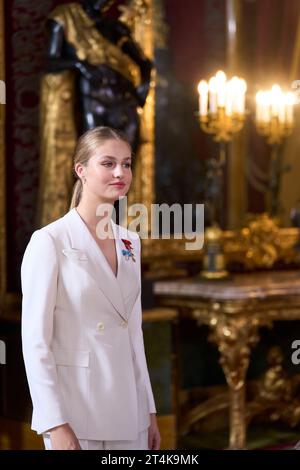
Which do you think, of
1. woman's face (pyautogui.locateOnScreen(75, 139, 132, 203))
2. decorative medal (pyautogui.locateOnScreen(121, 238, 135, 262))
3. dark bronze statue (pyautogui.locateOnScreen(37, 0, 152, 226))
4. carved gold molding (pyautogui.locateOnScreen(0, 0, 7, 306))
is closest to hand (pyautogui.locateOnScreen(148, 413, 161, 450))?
decorative medal (pyautogui.locateOnScreen(121, 238, 135, 262))

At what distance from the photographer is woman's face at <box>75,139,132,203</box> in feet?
7.00

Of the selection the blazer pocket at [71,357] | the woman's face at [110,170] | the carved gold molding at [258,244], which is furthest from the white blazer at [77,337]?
the carved gold molding at [258,244]

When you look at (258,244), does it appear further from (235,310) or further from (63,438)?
(63,438)

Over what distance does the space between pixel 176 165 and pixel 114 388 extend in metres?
3.42

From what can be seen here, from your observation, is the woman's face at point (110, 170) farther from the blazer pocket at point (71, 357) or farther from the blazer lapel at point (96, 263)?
the blazer pocket at point (71, 357)

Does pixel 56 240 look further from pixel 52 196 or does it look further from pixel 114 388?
pixel 52 196

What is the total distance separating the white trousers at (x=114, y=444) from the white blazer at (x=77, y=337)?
22 mm

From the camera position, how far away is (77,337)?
2.11m

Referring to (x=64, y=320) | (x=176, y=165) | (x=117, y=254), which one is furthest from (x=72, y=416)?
(x=176, y=165)

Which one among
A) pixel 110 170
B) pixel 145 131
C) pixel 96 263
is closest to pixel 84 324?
pixel 96 263

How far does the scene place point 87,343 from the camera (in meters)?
2.11

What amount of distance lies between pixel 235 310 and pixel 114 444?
2.54 meters

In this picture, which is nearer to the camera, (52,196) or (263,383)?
(52,196)

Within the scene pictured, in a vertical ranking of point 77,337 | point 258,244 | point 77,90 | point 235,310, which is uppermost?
point 77,90
